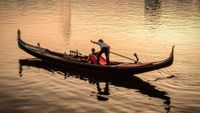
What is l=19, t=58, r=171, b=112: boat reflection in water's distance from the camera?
20.5 meters

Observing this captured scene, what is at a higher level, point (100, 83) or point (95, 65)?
point (95, 65)

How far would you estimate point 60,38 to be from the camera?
40781 millimetres

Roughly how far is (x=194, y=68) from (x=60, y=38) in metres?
17.7

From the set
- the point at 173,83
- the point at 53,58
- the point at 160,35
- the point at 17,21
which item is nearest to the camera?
the point at 173,83

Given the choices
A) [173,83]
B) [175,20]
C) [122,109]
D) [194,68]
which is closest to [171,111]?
[122,109]

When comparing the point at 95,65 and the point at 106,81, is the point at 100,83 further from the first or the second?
the point at 95,65

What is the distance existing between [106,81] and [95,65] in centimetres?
159

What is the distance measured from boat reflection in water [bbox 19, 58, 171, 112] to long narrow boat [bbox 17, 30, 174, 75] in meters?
0.39

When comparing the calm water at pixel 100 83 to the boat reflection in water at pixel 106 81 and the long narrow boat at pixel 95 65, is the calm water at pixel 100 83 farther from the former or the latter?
the long narrow boat at pixel 95 65

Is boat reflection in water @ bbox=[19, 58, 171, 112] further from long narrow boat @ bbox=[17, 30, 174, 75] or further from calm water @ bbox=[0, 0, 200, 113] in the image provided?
long narrow boat @ bbox=[17, 30, 174, 75]

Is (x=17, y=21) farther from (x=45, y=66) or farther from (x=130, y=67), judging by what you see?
(x=130, y=67)

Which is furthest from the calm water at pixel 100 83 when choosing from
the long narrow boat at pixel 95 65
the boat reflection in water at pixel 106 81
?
the long narrow boat at pixel 95 65

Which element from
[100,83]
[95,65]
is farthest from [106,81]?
[95,65]

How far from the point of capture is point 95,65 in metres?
24.5
